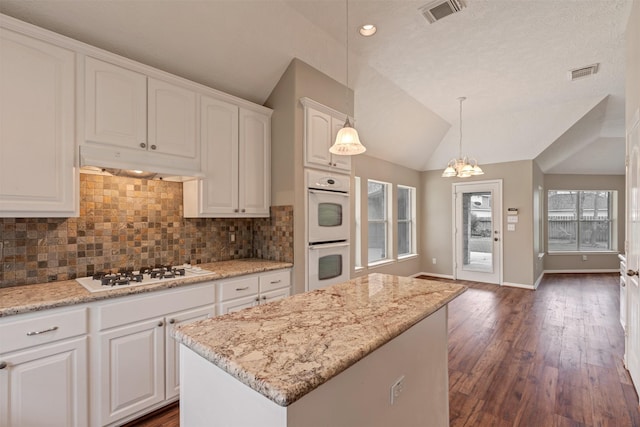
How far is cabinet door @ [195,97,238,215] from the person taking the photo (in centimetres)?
266

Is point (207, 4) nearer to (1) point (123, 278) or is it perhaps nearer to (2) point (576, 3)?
(1) point (123, 278)

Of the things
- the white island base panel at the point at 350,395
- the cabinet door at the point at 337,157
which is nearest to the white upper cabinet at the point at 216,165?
the cabinet door at the point at 337,157

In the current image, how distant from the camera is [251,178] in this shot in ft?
9.85

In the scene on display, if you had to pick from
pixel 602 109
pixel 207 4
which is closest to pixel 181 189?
pixel 207 4

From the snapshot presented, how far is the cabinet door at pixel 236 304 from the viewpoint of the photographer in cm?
245

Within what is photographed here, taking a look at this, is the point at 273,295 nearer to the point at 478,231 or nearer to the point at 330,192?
the point at 330,192

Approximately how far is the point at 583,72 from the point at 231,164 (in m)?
4.16

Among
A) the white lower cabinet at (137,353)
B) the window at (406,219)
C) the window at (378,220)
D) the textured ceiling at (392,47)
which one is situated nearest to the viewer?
the white lower cabinet at (137,353)

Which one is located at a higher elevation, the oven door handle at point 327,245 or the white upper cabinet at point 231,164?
the white upper cabinet at point 231,164

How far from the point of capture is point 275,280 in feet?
9.20

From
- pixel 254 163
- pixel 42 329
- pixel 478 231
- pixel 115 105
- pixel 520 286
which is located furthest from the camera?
pixel 478 231

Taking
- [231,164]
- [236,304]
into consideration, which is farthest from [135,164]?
[236,304]

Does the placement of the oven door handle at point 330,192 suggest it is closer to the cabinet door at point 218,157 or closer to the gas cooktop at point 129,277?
the cabinet door at point 218,157

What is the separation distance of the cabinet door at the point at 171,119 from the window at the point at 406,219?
4.76 m
